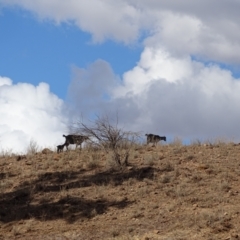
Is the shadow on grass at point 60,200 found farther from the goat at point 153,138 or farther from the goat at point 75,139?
the goat at point 153,138

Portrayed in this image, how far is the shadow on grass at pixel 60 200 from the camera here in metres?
15.5

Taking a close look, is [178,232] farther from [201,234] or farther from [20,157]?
[20,157]

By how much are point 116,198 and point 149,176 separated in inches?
65.9

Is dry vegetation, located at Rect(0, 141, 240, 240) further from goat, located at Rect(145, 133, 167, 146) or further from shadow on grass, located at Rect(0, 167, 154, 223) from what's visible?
goat, located at Rect(145, 133, 167, 146)

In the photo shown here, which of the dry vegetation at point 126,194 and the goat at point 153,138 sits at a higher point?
the goat at point 153,138

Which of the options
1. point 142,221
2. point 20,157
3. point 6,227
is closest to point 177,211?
point 142,221

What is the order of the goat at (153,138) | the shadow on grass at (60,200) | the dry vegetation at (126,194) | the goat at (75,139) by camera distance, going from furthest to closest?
1. the goat at (153,138)
2. the goat at (75,139)
3. the shadow on grass at (60,200)
4. the dry vegetation at (126,194)

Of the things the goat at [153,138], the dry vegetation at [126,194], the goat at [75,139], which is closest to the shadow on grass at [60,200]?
the dry vegetation at [126,194]

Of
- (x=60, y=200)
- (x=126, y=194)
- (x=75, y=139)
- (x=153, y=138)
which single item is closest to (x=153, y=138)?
(x=153, y=138)

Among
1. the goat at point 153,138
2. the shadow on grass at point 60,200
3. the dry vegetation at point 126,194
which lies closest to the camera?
the dry vegetation at point 126,194

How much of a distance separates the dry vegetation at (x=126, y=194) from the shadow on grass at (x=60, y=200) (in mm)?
25

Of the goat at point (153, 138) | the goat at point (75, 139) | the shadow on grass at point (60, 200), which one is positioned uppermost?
the goat at point (153, 138)

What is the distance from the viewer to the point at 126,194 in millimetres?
16250

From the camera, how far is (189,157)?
18.8 m
